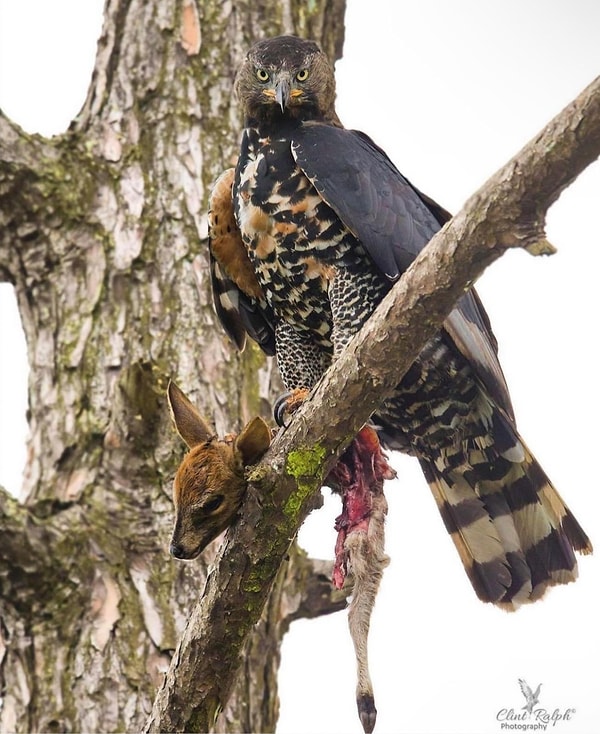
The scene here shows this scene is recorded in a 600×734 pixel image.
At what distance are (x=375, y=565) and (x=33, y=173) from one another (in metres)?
2.32

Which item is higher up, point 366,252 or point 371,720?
point 366,252

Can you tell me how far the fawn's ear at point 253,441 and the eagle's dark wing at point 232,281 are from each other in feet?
4.82

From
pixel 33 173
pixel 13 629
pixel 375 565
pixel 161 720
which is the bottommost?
pixel 161 720

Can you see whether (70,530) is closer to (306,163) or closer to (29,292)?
(29,292)

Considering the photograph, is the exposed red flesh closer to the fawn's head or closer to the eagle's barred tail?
the eagle's barred tail

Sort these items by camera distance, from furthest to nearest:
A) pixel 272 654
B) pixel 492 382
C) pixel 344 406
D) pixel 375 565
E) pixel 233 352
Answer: pixel 233 352
pixel 272 654
pixel 492 382
pixel 375 565
pixel 344 406

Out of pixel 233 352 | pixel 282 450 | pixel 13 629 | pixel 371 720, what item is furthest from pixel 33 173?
pixel 371 720

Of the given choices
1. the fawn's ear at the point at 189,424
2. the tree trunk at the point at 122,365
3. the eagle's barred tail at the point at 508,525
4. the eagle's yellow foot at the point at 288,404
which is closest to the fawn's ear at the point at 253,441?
the fawn's ear at the point at 189,424

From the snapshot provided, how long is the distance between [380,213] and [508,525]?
131 centimetres

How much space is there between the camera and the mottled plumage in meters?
3.89

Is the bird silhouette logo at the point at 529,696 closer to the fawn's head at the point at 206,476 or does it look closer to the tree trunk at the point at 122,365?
the tree trunk at the point at 122,365

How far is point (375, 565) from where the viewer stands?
343cm

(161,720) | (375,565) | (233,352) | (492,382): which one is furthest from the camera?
(233,352)

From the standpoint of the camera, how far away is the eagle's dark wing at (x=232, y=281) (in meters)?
4.25
